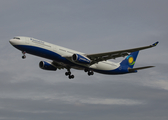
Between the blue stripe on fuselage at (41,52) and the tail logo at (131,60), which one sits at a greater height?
the tail logo at (131,60)

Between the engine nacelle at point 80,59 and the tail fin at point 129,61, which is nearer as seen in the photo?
the engine nacelle at point 80,59

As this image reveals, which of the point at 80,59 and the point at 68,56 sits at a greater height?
the point at 68,56

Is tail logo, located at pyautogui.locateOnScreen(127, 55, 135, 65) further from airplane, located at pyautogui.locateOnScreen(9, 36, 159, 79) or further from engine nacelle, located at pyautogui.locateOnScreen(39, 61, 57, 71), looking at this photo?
engine nacelle, located at pyautogui.locateOnScreen(39, 61, 57, 71)

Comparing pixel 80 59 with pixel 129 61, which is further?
pixel 129 61

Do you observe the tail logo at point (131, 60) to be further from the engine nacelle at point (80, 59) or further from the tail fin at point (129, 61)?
the engine nacelle at point (80, 59)

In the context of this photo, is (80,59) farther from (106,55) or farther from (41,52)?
(41,52)

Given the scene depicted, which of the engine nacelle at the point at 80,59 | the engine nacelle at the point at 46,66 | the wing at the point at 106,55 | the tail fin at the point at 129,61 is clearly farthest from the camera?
the tail fin at the point at 129,61

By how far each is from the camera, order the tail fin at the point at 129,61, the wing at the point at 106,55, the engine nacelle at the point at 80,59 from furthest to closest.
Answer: the tail fin at the point at 129,61 → the engine nacelle at the point at 80,59 → the wing at the point at 106,55

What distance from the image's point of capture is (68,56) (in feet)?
147

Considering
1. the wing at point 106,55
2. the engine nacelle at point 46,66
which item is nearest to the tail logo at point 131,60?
the wing at point 106,55

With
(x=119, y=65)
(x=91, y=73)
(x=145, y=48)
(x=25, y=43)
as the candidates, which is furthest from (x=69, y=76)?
(x=145, y=48)

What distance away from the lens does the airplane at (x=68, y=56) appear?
4234 cm

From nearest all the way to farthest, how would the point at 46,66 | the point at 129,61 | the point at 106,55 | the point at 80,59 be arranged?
the point at 80,59 < the point at 106,55 < the point at 46,66 < the point at 129,61

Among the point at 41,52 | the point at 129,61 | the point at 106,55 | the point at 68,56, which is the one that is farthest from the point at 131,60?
the point at 41,52
